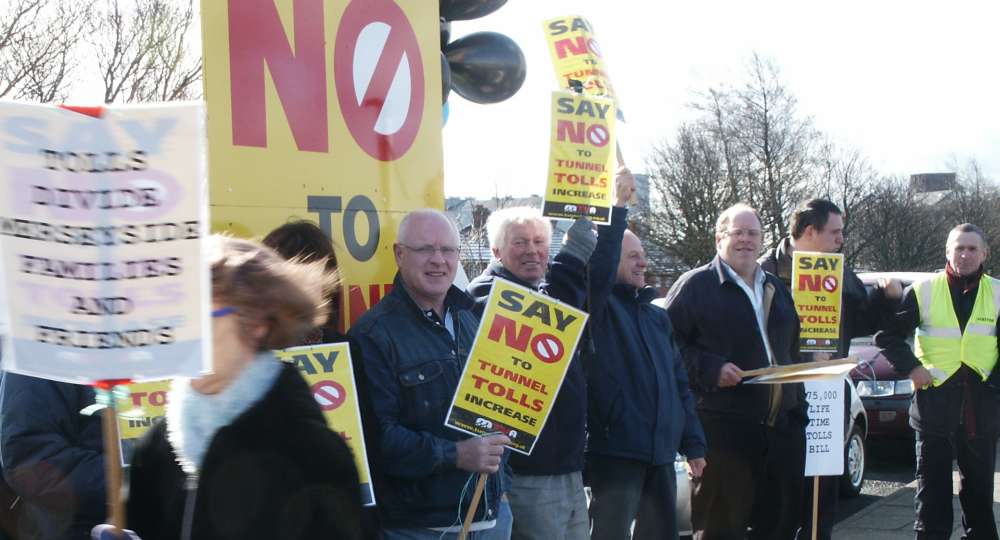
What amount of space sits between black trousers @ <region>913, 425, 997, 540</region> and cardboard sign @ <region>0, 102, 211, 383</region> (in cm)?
549

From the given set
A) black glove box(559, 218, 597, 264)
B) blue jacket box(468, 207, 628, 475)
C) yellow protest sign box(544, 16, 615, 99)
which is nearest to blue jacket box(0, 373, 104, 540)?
blue jacket box(468, 207, 628, 475)

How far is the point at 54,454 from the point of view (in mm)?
3105

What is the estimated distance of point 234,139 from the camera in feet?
12.7

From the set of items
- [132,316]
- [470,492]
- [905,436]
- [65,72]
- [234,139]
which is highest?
[65,72]

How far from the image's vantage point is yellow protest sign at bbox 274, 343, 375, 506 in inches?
136

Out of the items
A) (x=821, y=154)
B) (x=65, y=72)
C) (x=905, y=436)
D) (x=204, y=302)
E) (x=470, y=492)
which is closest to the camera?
(x=204, y=302)

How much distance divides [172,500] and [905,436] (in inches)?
381

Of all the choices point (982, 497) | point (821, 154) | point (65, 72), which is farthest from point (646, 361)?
point (821, 154)

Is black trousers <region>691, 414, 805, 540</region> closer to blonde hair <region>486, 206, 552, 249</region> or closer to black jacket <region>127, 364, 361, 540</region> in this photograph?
blonde hair <region>486, 206, 552, 249</region>

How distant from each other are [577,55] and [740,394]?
6.26 ft

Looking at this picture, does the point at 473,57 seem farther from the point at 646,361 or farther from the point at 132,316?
the point at 132,316

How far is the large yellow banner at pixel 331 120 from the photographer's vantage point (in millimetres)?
Answer: 3863

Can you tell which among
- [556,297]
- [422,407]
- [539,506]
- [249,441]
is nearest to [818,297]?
[556,297]

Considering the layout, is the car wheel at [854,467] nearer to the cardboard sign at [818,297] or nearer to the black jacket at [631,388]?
the cardboard sign at [818,297]
